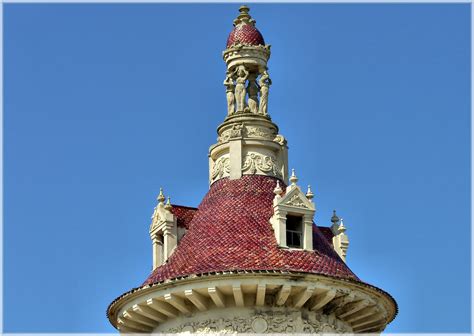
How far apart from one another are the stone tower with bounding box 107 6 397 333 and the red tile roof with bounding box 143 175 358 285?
40 mm

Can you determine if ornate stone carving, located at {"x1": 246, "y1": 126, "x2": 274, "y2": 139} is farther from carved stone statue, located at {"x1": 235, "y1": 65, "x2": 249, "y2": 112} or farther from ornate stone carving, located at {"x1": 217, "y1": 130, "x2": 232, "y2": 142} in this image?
carved stone statue, located at {"x1": 235, "y1": 65, "x2": 249, "y2": 112}

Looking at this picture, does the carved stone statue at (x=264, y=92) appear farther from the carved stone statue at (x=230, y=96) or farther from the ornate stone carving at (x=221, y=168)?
the ornate stone carving at (x=221, y=168)

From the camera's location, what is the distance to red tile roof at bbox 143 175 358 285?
127ft

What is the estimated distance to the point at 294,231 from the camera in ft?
134

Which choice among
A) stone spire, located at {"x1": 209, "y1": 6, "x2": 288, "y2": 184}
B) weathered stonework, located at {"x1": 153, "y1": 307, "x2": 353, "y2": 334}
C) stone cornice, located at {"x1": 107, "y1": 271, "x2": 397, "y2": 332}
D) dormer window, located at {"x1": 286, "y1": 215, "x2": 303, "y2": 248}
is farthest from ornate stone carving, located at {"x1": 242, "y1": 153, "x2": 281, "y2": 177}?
weathered stonework, located at {"x1": 153, "y1": 307, "x2": 353, "y2": 334}

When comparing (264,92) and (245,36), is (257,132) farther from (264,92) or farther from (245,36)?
(245,36)

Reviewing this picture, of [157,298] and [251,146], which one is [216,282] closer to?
[157,298]

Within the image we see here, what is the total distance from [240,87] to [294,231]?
5456mm

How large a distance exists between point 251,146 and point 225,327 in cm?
656

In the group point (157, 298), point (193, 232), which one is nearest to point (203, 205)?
point (193, 232)

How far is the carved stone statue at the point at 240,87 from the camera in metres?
43.8

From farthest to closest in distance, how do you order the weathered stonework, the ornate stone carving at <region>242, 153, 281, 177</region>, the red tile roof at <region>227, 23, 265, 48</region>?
the red tile roof at <region>227, 23, 265, 48</region>
the ornate stone carving at <region>242, 153, 281, 177</region>
the weathered stonework

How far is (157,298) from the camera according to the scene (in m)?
38.9

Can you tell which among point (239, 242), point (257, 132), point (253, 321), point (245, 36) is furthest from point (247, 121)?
point (253, 321)
